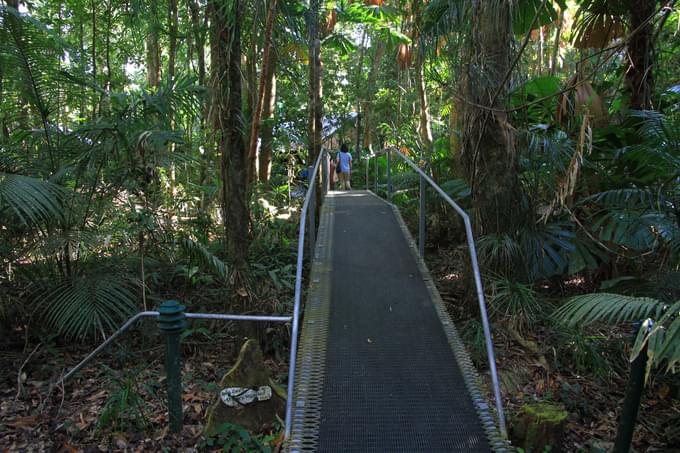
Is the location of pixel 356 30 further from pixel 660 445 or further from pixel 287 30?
pixel 660 445

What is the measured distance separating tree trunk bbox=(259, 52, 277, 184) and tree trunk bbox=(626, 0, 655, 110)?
5228mm

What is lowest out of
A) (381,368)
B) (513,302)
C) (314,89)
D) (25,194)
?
(381,368)

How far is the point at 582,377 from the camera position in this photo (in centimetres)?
421

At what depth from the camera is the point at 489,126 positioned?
4.73m

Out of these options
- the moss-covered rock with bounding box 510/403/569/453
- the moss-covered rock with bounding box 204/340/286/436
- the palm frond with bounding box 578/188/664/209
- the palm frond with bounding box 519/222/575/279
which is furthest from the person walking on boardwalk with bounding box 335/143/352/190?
the moss-covered rock with bounding box 510/403/569/453

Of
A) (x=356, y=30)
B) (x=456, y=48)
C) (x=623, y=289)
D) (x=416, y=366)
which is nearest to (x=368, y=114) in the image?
(x=356, y=30)

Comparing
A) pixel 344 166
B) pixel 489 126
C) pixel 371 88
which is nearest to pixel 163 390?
pixel 489 126

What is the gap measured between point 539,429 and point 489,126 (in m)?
2.68

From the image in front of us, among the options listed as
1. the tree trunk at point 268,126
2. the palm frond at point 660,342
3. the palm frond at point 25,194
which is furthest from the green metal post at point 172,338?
the tree trunk at point 268,126

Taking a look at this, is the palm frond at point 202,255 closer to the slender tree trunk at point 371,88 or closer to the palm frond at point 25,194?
the palm frond at point 25,194

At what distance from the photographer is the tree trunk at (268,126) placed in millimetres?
8883

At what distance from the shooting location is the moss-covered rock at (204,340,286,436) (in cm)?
336

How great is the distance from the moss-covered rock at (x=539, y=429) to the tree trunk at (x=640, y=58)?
370 centimetres

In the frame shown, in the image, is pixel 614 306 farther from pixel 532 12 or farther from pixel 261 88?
pixel 261 88
